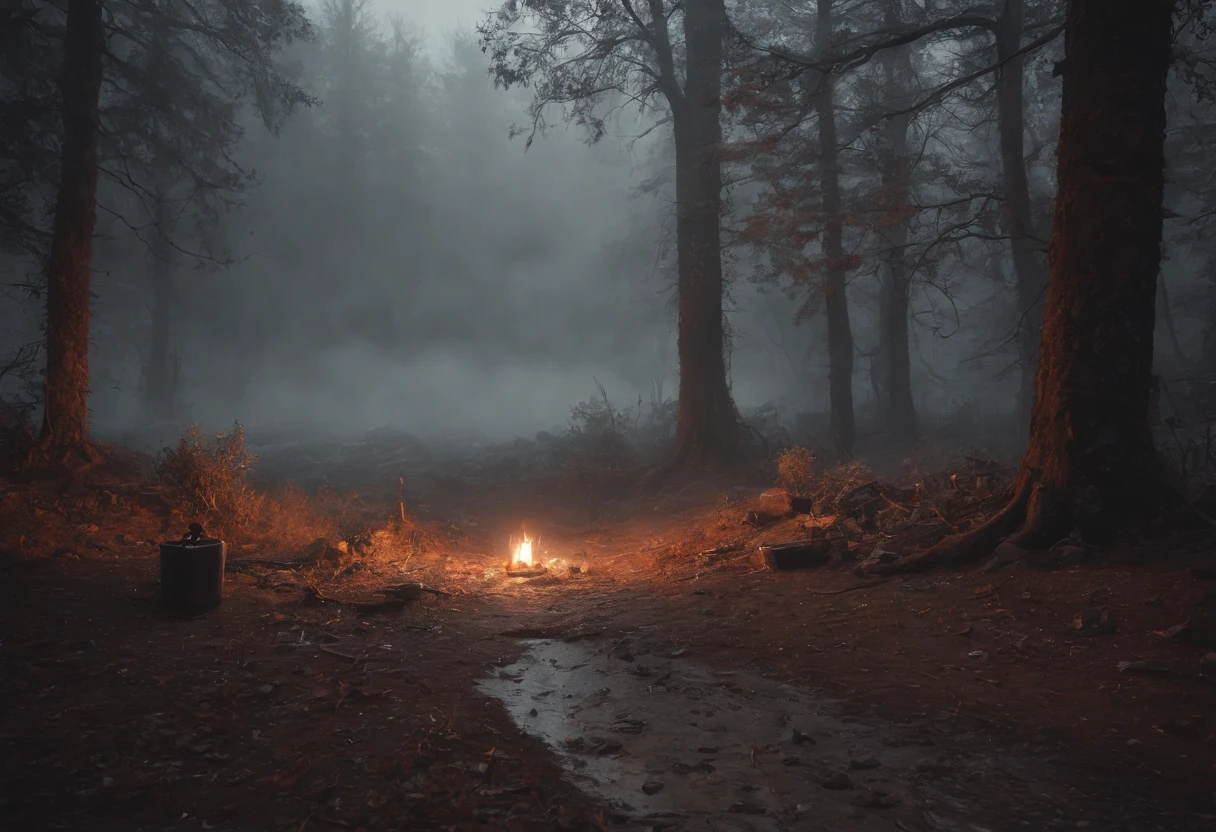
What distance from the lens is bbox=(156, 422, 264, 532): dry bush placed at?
766 cm

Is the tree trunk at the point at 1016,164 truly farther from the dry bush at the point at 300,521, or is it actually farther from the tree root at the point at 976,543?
the dry bush at the point at 300,521

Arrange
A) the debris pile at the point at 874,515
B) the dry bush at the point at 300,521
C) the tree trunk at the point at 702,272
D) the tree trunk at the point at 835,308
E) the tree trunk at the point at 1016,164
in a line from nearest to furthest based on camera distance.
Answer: the debris pile at the point at 874,515 < the dry bush at the point at 300,521 < the tree trunk at the point at 1016,164 < the tree trunk at the point at 702,272 < the tree trunk at the point at 835,308

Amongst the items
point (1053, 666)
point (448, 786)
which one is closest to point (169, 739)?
point (448, 786)

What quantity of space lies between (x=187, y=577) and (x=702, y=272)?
404 inches

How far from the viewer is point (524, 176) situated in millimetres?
39875

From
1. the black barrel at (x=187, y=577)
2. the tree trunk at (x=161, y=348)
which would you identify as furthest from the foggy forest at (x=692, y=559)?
the tree trunk at (x=161, y=348)

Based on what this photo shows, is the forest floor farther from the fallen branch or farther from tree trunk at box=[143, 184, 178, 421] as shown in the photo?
tree trunk at box=[143, 184, 178, 421]

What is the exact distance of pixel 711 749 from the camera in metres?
3.25

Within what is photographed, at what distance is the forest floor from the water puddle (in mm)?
17

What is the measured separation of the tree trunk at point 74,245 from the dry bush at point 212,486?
2.03 m

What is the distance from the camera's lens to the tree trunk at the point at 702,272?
42.8 ft

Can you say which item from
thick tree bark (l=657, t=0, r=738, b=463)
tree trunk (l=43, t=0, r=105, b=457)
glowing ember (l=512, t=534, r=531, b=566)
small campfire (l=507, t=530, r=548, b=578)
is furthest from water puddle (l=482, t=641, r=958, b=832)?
thick tree bark (l=657, t=0, r=738, b=463)

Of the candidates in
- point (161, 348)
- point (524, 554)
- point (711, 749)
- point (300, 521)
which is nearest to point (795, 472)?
point (524, 554)

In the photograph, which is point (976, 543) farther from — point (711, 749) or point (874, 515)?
point (711, 749)
